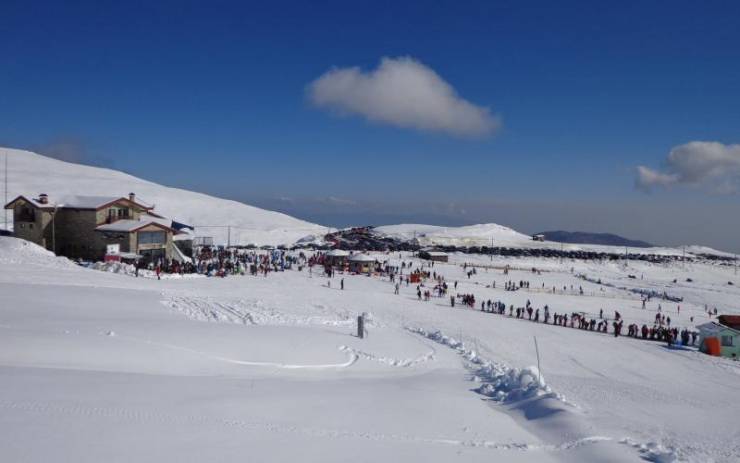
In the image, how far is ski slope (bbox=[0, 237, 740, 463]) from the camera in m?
6.60

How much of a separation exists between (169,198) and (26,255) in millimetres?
56382

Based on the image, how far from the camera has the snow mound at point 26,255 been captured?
23000 millimetres

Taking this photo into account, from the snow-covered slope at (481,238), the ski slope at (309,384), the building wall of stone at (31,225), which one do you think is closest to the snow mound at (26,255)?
the ski slope at (309,384)

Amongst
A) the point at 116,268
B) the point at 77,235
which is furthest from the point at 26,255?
the point at 77,235

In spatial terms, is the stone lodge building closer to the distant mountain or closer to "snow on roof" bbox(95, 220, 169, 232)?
"snow on roof" bbox(95, 220, 169, 232)

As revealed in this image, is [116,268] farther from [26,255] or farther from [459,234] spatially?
[459,234]

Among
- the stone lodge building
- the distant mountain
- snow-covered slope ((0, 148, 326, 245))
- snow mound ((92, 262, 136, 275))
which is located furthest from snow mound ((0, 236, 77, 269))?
the distant mountain

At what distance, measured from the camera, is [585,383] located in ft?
43.6

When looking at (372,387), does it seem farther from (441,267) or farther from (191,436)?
(441,267)

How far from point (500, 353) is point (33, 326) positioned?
1347 centimetres

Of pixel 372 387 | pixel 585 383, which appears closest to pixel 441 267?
pixel 585 383

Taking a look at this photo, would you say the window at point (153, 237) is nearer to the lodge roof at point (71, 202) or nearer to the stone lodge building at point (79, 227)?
the stone lodge building at point (79, 227)

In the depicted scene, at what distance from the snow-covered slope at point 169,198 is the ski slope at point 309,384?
41473 millimetres

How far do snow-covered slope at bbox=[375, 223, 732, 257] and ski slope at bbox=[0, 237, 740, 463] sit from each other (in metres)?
53.8
